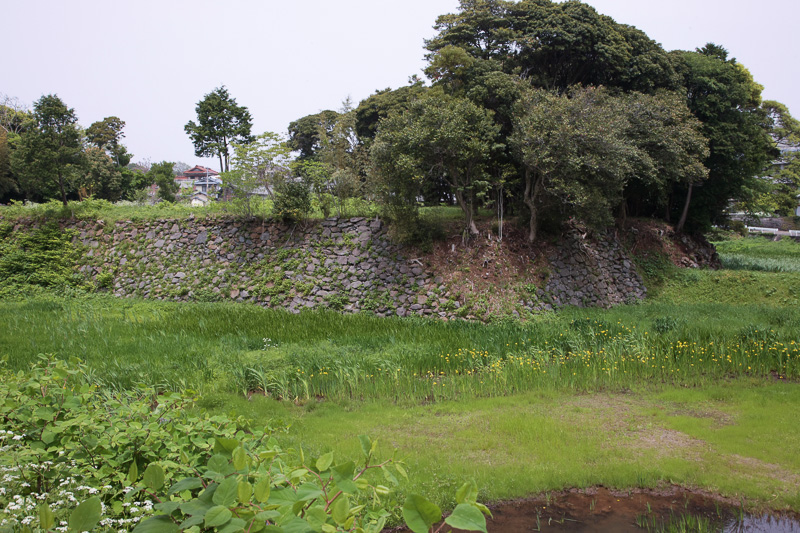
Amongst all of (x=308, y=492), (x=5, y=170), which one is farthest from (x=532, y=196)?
(x=5, y=170)

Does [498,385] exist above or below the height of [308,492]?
below

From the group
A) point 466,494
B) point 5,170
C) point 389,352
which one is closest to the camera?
point 466,494

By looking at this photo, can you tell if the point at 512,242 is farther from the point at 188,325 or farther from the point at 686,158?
the point at 188,325

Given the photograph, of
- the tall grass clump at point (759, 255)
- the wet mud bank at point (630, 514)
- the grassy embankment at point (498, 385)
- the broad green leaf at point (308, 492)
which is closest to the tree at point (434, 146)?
the grassy embankment at point (498, 385)

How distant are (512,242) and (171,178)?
2526cm

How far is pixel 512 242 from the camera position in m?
13.8

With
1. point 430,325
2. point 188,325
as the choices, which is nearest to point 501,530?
point 430,325

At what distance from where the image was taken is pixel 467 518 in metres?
1.33

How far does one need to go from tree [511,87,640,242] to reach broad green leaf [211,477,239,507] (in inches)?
440

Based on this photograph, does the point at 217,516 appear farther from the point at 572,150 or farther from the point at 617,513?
the point at 572,150

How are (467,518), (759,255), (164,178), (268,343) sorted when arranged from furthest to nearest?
(164,178), (759,255), (268,343), (467,518)

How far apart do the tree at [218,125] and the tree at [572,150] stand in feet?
54.8

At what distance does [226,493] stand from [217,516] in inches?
4.1

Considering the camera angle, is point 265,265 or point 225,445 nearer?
point 225,445
